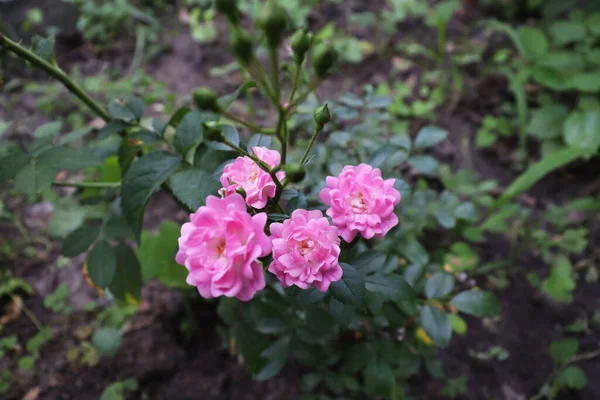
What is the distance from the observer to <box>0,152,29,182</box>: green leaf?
3.27 feet

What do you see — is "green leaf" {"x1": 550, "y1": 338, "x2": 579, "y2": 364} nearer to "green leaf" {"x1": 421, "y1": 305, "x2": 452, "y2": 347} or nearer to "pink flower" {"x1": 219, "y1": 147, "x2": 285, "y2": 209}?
"green leaf" {"x1": 421, "y1": 305, "x2": 452, "y2": 347}

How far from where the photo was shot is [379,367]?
1212mm

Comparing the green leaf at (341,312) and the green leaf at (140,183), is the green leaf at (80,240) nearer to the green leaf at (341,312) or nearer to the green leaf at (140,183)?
the green leaf at (140,183)

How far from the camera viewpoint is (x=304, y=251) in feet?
2.36

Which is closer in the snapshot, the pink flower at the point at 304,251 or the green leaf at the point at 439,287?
the pink flower at the point at 304,251

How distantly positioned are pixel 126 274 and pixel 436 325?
2.91 feet

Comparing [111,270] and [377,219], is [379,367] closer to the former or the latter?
[377,219]

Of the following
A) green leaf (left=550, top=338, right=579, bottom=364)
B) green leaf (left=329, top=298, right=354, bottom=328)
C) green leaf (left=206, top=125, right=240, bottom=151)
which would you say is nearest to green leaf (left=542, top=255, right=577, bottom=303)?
green leaf (left=550, top=338, right=579, bottom=364)

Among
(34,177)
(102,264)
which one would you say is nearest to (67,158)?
(34,177)

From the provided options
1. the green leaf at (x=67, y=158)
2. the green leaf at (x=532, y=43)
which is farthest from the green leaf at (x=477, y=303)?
the green leaf at (x=532, y=43)

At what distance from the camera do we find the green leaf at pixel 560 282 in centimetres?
169

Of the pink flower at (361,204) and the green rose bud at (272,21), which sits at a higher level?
the green rose bud at (272,21)

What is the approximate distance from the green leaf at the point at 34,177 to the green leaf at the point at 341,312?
68 centimetres

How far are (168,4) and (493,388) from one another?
321cm
